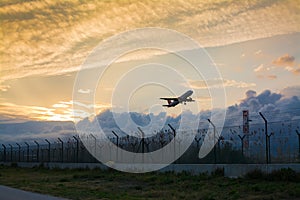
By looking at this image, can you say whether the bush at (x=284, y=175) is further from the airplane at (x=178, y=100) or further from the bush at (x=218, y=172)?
the airplane at (x=178, y=100)

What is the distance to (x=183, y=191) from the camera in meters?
20.8

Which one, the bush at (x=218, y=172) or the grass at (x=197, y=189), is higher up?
the bush at (x=218, y=172)

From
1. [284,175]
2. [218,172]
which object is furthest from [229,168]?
[284,175]

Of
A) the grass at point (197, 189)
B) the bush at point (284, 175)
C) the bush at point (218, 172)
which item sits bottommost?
the grass at point (197, 189)

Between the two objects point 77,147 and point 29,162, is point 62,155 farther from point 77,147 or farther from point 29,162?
point 29,162

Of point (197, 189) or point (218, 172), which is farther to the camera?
point (218, 172)

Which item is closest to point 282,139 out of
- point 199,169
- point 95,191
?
point 199,169

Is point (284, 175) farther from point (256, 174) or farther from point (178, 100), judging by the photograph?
point (178, 100)

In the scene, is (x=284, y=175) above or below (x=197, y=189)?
above

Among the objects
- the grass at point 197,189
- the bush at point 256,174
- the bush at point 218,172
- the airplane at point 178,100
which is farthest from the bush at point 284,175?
the airplane at point 178,100

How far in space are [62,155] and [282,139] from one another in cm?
3196

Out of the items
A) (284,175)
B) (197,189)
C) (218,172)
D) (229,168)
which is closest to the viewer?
(197,189)

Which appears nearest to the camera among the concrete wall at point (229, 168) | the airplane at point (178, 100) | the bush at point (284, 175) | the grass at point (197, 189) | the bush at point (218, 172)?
the grass at point (197, 189)

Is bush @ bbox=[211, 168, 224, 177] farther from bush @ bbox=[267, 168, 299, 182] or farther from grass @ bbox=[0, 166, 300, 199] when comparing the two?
bush @ bbox=[267, 168, 299, 182]
